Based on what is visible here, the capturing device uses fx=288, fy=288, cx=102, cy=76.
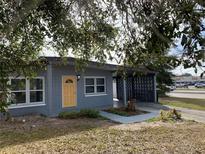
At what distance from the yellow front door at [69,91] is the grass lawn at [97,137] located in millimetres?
4189

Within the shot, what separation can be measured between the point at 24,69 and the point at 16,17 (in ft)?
2.87

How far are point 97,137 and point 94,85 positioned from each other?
9.69 meters

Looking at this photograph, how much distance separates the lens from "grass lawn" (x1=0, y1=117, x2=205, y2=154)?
815 centimetres

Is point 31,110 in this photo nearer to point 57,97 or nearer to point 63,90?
point 57,97

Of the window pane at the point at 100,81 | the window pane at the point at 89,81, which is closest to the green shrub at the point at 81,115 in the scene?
the window pane at the point at 89,81

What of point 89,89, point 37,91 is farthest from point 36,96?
point 89,89

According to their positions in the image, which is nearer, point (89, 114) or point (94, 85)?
point (89, 114)

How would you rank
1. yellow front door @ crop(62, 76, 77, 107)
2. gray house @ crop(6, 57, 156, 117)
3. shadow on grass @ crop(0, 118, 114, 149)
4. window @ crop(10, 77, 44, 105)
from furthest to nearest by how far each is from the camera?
yellow front door @ crop(62, 76, 77, 107) < gray house @ crop(6, 57, 156, 117) < window @ crop(10, 77, 44, 105) < shadow on grass @ crop(0, 118, 114, 149)

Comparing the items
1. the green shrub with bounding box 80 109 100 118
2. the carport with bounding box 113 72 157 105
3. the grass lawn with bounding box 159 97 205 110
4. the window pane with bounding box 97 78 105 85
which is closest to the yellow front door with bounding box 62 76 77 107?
the window pane with bounding box 97 78 105 85

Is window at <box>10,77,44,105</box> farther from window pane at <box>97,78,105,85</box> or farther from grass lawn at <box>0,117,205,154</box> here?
window pane at <box>97,78,105,85</box>

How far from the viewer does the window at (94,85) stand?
1892 centimetres

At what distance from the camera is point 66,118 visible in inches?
576

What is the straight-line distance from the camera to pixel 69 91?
17.7 meters

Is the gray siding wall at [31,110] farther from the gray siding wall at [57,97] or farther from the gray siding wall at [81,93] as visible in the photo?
the gray siding wall at [81,93]
